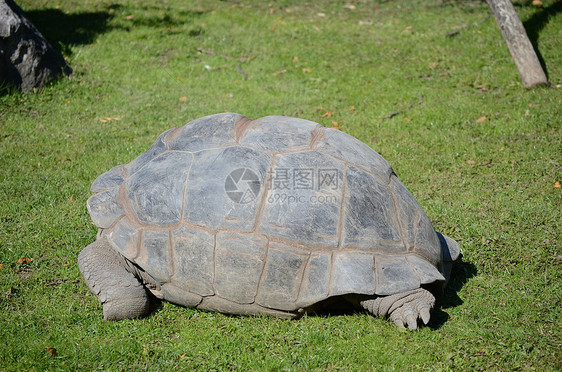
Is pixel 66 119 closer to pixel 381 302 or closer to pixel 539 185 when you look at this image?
pixel 381 302

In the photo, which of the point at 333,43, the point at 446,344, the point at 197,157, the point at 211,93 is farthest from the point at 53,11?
the point at 446,344

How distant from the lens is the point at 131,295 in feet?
11.6

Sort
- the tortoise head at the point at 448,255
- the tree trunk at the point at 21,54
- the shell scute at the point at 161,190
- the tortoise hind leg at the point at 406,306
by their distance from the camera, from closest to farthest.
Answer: the tortoise hind leg at the point at 406,306 < the shell scute at the point at 161,190 < the tortoise head at the point at 448,255 < the tree trunk at the point at 21,54

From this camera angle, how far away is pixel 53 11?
9.41 meters

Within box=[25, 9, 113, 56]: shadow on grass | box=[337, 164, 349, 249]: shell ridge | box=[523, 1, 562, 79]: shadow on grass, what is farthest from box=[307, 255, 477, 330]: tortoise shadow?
box=[25, 9, 113, 56]: shadow on grass

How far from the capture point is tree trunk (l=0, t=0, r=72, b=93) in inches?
258

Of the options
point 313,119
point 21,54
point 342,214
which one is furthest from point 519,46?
point 21,54

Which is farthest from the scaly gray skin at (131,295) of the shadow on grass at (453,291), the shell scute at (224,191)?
the shell scute at (224,191)

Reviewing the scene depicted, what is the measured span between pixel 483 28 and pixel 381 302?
7.31 metres

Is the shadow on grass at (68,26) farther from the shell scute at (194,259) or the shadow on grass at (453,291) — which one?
the shadow on grass at (453,291)

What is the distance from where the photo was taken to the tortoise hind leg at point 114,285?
3.53m

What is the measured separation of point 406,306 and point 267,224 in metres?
1.10

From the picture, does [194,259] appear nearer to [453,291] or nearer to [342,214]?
[342,214]

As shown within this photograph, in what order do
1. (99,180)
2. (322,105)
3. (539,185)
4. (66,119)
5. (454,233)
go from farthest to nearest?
(322,105), (66,119), (539,185), (454,233), (99,180)
